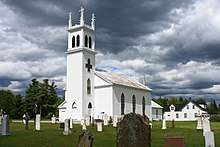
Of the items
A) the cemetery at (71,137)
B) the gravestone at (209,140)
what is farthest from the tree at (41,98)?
the gravestone at (209,140)

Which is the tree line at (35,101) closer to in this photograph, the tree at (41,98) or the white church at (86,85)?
the tree at (41,98)

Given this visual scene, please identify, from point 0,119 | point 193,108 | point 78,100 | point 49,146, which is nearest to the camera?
point 49,146

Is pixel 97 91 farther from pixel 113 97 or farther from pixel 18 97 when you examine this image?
pixel 18 97

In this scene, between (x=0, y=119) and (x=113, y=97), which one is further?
(x=113, y=97)

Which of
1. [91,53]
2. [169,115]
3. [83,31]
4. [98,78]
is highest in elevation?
[83,31]

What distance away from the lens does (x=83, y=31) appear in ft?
177

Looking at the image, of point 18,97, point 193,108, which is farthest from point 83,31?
point 193,108

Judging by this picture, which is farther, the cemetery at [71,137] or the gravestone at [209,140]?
the cemetery at [71,137]

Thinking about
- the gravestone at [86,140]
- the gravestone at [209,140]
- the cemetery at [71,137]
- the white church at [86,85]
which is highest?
the white church at [86,85]

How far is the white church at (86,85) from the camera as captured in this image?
5266cm

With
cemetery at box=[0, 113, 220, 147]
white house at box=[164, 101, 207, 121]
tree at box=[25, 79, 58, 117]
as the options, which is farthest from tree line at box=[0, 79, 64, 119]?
cemetery at box=[0, 113, 220, 147]

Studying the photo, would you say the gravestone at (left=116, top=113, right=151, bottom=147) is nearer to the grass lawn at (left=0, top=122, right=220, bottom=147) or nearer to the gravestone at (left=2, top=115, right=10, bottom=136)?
the grass lawn at (left=0, top=122, right=220, bottom=147)

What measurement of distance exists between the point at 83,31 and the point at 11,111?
3376 cm

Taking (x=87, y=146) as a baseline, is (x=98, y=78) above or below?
above
